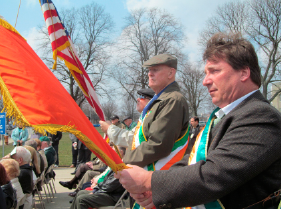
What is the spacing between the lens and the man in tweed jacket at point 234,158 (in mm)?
1170

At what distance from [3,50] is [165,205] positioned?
142cm

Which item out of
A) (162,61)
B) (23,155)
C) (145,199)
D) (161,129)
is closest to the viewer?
(145,199)

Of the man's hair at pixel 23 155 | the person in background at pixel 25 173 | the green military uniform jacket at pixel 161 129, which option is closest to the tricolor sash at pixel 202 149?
the green military uniform jacket at pixel 161 129

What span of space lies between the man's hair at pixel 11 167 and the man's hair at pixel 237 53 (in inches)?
141

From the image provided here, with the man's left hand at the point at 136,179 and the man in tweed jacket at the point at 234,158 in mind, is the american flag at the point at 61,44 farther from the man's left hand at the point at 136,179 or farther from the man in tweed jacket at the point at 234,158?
the man in tweed jacket at the point at 234,158

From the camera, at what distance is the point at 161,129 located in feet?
7.49

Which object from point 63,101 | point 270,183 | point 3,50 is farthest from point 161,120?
point 3,50

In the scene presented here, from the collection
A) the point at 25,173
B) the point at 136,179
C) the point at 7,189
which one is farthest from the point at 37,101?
the point at 25,173

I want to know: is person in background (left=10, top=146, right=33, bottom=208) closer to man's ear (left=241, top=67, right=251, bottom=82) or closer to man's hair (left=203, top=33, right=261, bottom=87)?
man's hair (left=203, top=33, right=261, bottom=87)

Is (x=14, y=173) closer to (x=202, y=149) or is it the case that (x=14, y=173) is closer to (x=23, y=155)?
(x=23, y=155)

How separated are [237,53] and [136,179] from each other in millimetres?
911

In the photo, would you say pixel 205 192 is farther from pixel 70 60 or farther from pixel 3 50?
pixel 70 60

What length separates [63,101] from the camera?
156 cm

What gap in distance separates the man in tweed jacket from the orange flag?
31 cm
